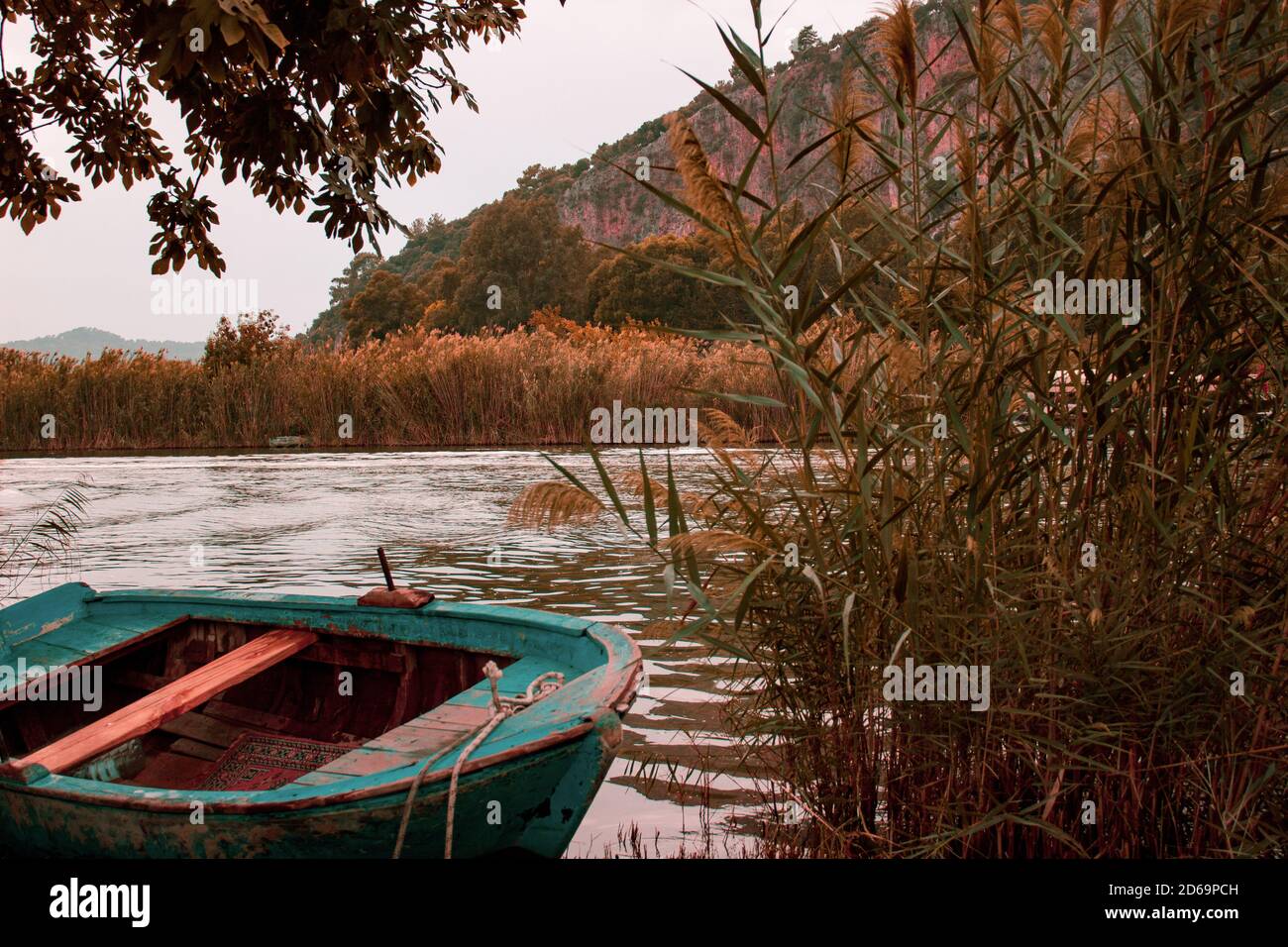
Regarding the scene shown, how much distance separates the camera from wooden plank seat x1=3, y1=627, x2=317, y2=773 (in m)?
3.45

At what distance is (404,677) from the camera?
4.58 m

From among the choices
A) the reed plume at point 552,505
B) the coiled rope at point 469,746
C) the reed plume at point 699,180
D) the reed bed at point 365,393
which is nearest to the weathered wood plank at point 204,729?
the coiled rope at point 469,746

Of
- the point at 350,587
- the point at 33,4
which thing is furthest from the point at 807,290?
the point at 33,4

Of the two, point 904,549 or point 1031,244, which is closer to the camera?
point 904,549

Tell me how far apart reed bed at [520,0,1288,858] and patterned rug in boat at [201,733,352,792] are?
224cm

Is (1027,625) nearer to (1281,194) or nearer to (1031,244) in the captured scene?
(1031,244)

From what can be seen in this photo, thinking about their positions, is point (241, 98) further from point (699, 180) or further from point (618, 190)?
point (618, 190)

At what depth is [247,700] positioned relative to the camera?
15.9 ft
